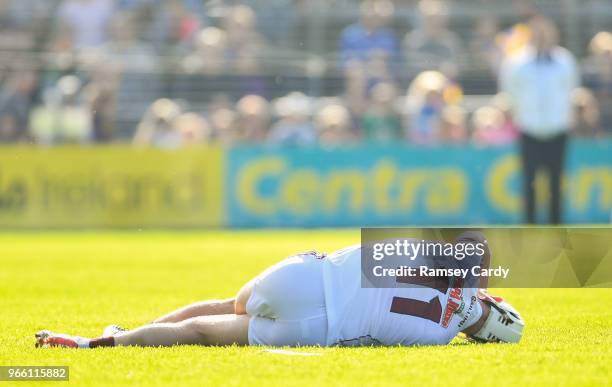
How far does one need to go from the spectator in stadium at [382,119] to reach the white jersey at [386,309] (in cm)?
1444

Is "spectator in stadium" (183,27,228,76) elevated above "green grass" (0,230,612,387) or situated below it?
above

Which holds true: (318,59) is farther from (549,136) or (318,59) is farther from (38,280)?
(38,280)

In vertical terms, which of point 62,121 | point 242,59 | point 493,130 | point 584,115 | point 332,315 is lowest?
point 332,315

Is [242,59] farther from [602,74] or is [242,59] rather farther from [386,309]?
[386,309]

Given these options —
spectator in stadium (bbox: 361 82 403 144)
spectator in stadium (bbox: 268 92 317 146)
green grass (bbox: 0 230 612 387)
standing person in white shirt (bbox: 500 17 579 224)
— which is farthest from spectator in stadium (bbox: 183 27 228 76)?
standing person in white shirt (bbox: 500 17 579 224)

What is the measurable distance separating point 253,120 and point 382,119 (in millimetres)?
2276

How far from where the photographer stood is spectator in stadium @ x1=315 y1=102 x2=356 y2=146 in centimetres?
2164

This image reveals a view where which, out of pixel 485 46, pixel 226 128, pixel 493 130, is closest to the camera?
pixel 493 130

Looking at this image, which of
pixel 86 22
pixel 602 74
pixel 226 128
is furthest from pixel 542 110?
pixel 86 22

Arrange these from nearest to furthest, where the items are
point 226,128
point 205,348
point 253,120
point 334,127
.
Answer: point 205,348
point 334,127
point 253,120
point 226,128

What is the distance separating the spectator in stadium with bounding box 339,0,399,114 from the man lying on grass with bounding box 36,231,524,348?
1464 centimetres

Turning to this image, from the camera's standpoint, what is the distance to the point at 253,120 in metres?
21.8

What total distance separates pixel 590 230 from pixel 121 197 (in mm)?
12627

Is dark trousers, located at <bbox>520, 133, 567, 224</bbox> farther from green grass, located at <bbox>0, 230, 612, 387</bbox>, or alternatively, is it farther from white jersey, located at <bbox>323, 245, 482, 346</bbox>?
white jersey, located at <bbox>323, 245, 482, 346</bbox>
